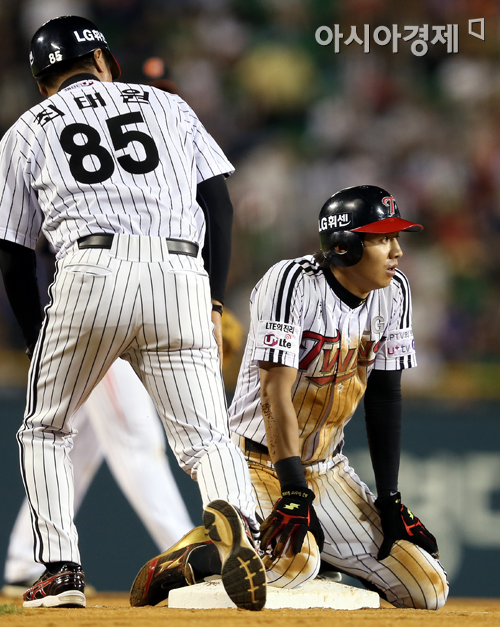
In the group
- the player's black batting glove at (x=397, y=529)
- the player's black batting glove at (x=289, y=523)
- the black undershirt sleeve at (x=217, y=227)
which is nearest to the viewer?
the player's black batting glove at (x=289, y=523)

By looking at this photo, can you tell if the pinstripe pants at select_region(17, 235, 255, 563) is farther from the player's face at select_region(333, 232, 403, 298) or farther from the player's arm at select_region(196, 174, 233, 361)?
the player's face at select_region(333, 232, 403, 298)

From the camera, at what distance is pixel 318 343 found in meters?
3.55

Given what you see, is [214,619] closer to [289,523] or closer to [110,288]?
[289,523]

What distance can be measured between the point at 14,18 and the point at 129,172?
17.6 ft

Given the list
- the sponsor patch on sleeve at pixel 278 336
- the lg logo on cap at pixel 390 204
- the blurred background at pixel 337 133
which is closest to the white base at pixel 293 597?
the sponsor patch on sleeve at pixel 278 336

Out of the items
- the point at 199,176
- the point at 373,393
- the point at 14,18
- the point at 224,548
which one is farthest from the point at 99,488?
the point at 14,18

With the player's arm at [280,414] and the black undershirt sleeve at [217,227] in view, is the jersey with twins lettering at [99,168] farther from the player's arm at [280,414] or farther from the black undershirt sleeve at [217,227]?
the player's arm at [280,414]

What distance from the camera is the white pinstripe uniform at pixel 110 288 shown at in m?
2.84

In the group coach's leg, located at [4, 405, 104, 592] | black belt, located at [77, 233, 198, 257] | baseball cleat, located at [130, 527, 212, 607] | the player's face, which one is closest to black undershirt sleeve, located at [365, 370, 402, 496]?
the player's face

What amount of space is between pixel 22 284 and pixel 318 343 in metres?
1.10

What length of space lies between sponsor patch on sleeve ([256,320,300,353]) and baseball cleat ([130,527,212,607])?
0.70m

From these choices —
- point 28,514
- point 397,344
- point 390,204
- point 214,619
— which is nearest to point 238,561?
point 214,619

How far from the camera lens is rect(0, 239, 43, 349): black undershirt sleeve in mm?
3168

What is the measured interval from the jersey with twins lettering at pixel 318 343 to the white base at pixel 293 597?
1.87ft
